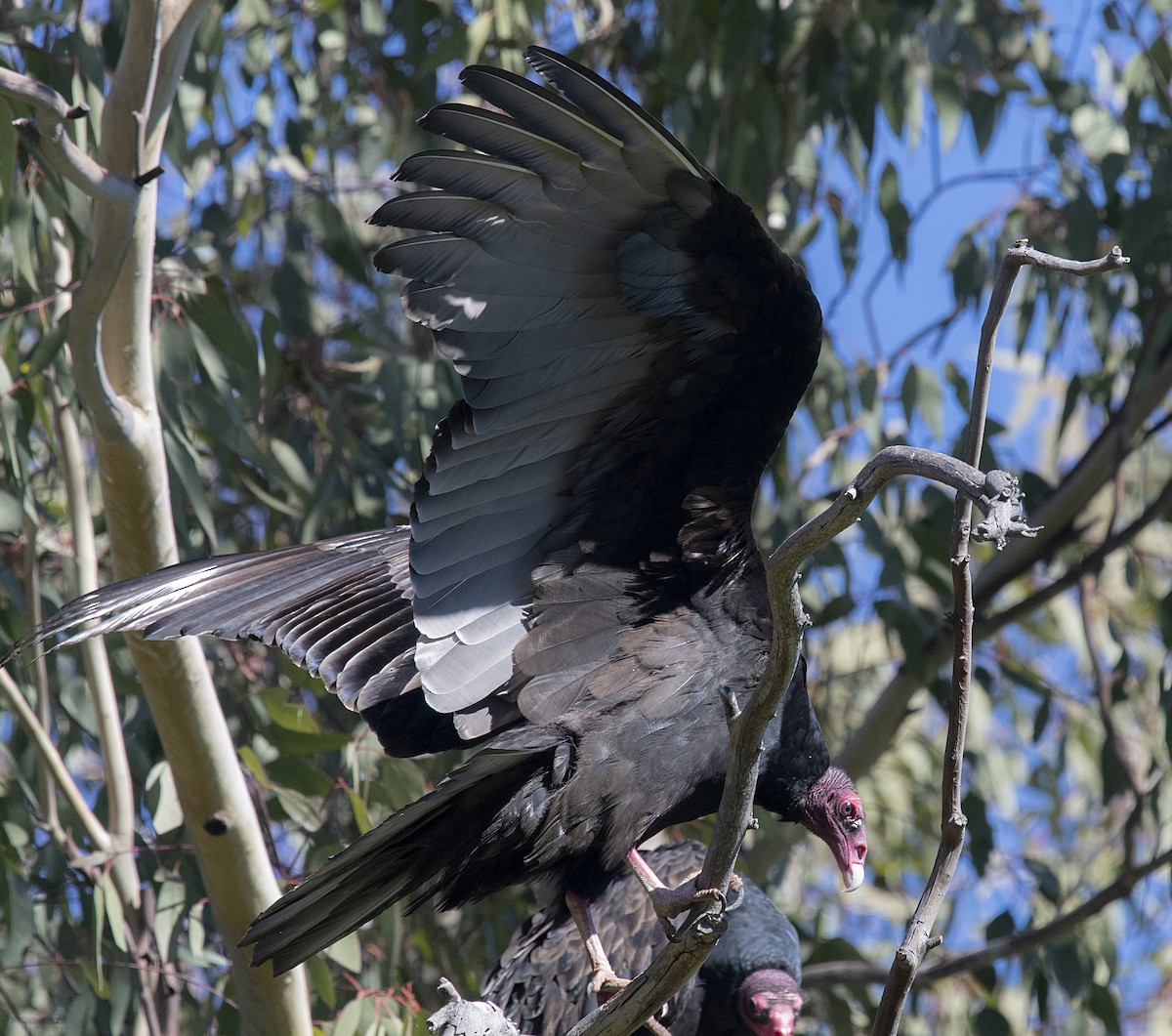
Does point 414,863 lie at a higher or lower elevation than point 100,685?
lower

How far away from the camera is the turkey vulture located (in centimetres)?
287

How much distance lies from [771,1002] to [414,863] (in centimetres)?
113

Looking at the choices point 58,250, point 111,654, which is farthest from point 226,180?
point 111,654

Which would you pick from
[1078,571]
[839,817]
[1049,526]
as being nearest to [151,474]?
[839,817]

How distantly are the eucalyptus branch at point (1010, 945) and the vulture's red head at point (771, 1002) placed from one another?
447 mm

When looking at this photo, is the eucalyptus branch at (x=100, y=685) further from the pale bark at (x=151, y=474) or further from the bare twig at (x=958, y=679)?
the bare twig at (x=958, y=679)

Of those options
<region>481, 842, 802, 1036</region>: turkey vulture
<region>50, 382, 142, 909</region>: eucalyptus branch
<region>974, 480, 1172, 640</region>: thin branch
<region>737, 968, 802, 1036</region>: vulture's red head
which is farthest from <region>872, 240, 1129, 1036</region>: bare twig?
<region>974, 480, 1172, 640</region>: thin branch

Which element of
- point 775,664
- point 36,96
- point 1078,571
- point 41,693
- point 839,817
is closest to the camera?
point 775,664

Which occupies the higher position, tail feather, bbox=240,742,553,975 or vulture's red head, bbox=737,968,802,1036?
tail feather, bbox=240,742,553,975

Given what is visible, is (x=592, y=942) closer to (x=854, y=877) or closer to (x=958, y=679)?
(x=854, y=877)

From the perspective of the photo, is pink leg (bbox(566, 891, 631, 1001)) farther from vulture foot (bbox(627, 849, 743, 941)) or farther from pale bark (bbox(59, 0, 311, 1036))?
pale bark (bbox(59, 0, 311, 1036))

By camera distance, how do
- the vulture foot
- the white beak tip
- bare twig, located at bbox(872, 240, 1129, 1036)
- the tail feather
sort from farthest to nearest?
the white beak tip → the tail feather → the vulture foot → bare twig, located at bbox(872, 240, 1129, 1036)

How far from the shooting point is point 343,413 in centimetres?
371

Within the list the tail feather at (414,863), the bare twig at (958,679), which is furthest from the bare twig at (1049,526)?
the bare twig at (958,679)
